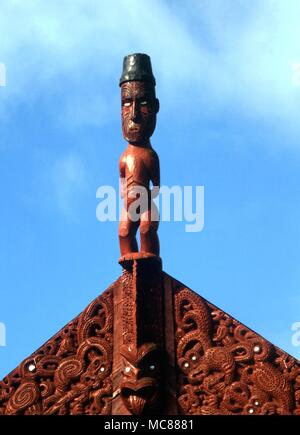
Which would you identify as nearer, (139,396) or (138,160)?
(139,396)

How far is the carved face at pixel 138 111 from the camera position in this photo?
10281 mm

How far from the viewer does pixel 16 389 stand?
9.81 meters

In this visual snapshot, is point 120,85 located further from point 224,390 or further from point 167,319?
A: point 224,390

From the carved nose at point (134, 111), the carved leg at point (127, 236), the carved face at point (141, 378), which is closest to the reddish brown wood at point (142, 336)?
the carved face at point (141, 378)

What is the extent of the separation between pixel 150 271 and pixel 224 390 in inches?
46.6

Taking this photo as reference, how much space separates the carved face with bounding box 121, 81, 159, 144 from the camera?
10.3m

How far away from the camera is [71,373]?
9789mm

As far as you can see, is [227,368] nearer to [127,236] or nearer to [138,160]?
[127,236]

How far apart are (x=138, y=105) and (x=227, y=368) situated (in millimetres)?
2469

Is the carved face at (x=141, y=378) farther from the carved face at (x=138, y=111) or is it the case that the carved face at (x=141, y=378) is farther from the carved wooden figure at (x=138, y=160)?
the carved face at (x=138, y=111)

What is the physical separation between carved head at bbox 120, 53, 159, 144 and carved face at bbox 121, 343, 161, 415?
6.30 feet

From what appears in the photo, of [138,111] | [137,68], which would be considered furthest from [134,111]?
[137,68]

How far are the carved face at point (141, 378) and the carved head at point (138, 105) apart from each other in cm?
192
